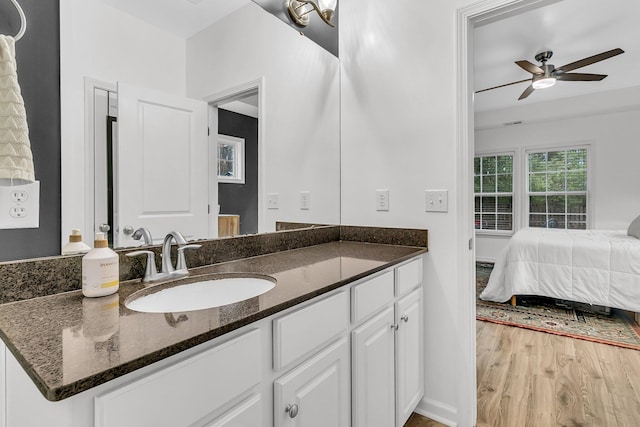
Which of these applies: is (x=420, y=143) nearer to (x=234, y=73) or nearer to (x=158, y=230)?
(x=234, y=73)

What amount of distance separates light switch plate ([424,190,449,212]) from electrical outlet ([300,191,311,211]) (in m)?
0.65

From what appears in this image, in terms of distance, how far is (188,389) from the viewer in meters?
0.64

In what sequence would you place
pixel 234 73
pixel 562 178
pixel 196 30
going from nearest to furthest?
1. pixel 196 30
2. pixel 234 73
3. pixel 562 178

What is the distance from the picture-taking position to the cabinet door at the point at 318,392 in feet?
2.87

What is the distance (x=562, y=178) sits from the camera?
5113 mm

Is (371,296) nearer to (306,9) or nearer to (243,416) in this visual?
(243,416)

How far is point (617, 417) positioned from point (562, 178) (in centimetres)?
433

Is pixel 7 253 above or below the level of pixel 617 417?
above

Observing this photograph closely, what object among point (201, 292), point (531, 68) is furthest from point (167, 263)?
point (531, 68)

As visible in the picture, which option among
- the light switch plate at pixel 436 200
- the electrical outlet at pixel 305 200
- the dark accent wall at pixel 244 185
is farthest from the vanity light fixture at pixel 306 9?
the light switch plate at pixel 436 200

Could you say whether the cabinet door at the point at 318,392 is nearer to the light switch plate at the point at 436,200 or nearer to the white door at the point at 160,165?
the white door at the point at 160,165

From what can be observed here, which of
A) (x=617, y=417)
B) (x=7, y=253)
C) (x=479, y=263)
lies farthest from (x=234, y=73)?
(x=479, y=263)

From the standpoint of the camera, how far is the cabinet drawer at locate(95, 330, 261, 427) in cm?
54

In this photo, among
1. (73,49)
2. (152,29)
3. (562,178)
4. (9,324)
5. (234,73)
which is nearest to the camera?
(9,324)
